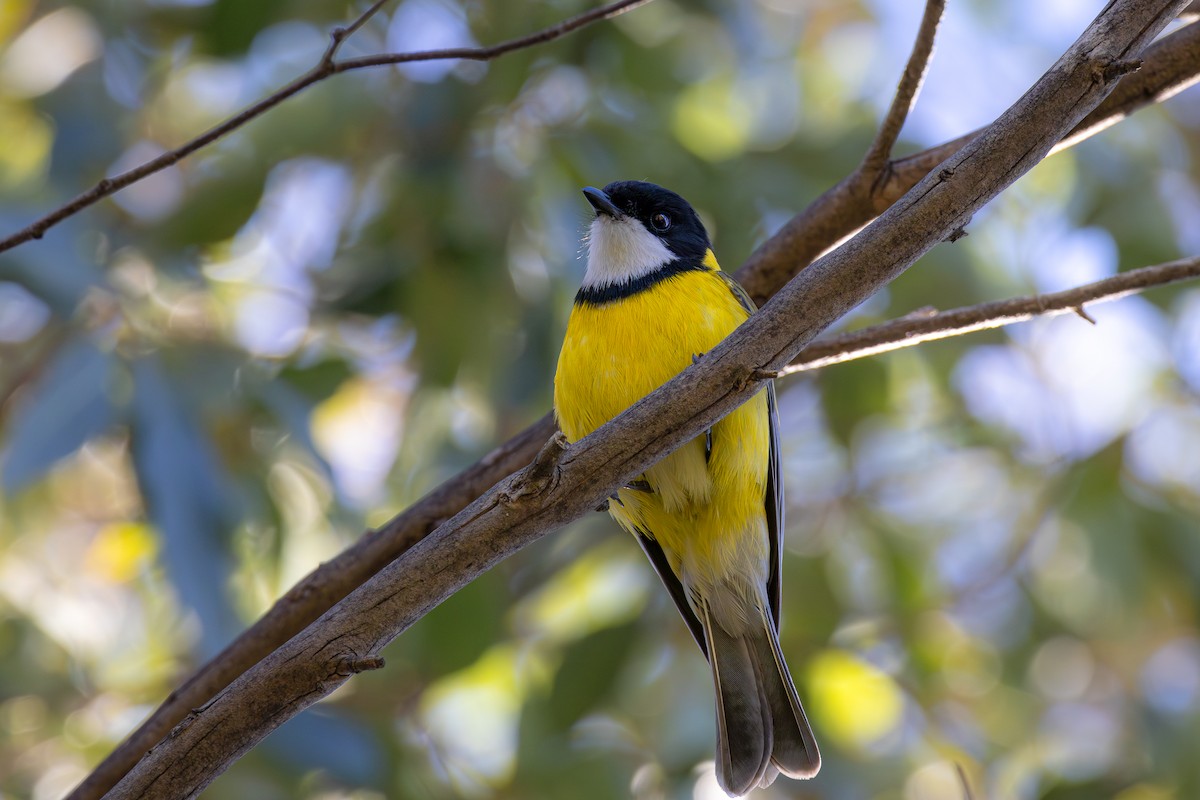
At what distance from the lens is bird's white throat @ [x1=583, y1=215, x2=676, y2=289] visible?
13.1 feet

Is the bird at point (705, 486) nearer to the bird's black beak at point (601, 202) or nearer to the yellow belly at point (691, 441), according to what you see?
the yellow belly at point (691, 441)

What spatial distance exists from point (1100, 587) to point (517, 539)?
3.59 m

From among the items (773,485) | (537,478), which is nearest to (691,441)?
(773,485)

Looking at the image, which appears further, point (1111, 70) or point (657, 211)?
point (657, 211)

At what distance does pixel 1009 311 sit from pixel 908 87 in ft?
2.15

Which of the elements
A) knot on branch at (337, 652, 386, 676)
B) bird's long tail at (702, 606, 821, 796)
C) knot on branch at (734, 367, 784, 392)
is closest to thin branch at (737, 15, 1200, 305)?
knot on branch at (734, 367, 784, 392)

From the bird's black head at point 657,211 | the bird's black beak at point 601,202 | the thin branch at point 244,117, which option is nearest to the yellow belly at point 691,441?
the bird's black head at point 657,211

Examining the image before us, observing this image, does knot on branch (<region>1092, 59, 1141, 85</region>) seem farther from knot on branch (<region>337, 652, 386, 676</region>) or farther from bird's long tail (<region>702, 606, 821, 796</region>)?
bird's long tail (<region>702, 606, 821, 796</region>)

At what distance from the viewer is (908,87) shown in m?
3.18

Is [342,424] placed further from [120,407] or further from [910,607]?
[910,607]

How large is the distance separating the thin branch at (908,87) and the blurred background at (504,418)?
4.46ft

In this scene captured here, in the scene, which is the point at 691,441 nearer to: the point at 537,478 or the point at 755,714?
the point at 755,714

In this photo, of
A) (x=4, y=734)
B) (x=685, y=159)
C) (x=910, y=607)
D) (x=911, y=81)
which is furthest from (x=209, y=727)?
(x=4, y=734)

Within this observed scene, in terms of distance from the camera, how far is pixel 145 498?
14.0 feet
